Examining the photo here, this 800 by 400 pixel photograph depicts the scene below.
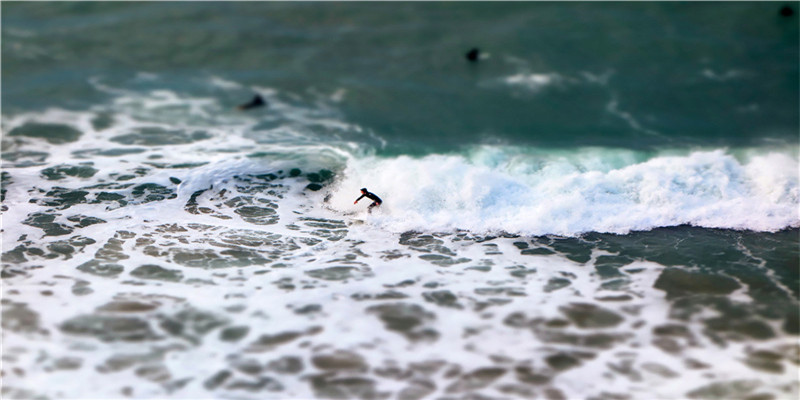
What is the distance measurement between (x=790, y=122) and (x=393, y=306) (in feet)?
26.6

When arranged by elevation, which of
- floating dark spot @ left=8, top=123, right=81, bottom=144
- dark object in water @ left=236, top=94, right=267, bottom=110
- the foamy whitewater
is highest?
dark object in water @ left=236, top=94, right=267, bottom=110

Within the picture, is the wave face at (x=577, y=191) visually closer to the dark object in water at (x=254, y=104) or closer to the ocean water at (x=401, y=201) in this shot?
the ocean water at (x=401, y=201)

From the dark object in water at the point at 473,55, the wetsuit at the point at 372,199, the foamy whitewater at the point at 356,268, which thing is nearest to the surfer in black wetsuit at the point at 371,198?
the wetsuit at the point at 372,199

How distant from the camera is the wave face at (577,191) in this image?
9.28 m

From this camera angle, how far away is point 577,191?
985 centimetres

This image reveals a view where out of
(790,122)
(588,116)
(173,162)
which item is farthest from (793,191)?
(173,162)

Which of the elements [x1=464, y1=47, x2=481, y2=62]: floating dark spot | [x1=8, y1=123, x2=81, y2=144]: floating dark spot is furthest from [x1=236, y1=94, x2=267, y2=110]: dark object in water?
[x1=464, y1=47, x2=481, y2=62]: floating dark spot

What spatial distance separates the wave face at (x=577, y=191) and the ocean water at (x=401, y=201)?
4 cm

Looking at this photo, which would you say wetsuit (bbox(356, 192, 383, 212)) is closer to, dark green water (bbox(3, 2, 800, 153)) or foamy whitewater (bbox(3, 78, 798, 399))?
foamy whitewater (bbox(3, 78, 798, 399))

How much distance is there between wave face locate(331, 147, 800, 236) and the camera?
928 cm

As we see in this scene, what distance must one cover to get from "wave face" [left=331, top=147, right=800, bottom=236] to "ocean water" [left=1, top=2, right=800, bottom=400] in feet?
0.14

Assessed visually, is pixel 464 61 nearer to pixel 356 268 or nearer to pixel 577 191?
pixel 577 191

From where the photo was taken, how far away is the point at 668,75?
43.3 feet

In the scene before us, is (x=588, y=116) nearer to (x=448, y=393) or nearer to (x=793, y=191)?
(x=793, y=191)
